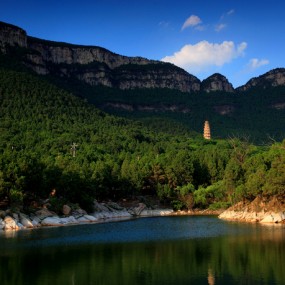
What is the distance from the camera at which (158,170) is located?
108 m

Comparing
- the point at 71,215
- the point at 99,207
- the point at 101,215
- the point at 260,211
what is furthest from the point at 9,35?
the point at 260,211

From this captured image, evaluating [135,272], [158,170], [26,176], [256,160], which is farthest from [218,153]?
[135,272]

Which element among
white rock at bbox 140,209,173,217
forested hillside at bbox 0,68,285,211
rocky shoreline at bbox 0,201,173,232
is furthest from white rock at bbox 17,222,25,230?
white rock at bbox 140,209,173,217

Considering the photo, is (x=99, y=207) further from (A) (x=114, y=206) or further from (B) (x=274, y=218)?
(B) (x=274, y=218)

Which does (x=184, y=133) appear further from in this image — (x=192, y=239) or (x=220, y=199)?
(x=192, y=239)

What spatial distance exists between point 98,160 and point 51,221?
3862 centimetres

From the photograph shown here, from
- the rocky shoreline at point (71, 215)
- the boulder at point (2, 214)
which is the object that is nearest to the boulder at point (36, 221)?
the rocky shoreline at point (71, 215)

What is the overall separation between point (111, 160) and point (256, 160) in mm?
34638

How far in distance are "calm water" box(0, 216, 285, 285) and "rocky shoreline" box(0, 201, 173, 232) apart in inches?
174

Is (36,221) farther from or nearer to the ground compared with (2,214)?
nearer to the ground

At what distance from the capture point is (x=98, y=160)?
11138cm

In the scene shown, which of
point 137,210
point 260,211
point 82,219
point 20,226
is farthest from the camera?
point 137,210

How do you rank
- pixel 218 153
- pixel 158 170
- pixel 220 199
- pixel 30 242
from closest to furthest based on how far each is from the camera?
pixel 30 242 → pixel 220 199 → pixel 158 170 → pixel 218 153

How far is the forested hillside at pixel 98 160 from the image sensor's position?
77.4 meters
